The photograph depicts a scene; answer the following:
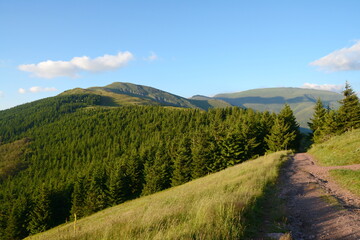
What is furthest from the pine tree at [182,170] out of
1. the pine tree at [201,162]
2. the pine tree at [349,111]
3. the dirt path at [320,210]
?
the dirt path at [320,210]

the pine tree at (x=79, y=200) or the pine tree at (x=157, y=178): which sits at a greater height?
the pine tree at (x=157, y=178)

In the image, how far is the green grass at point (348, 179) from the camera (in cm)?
1135

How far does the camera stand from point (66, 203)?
2997 inches

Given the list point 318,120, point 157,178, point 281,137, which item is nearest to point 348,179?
point 281,137

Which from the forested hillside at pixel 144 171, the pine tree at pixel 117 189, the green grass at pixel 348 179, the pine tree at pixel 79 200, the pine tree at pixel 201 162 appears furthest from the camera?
the pine tree at pixel 79 200

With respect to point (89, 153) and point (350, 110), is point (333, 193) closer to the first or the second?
point (350, 110)

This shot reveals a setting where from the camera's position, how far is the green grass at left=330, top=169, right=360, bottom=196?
11346 millimetres

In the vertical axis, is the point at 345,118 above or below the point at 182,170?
above

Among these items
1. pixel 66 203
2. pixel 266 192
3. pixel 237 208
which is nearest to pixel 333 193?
pixel 266 192

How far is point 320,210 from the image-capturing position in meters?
8.64

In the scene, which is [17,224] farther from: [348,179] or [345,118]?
[345,118]

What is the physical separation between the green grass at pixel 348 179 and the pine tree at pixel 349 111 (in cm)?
3669

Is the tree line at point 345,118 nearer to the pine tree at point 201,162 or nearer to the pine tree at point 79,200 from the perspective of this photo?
the pine tree at point 201,162

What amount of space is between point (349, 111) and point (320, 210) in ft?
155
